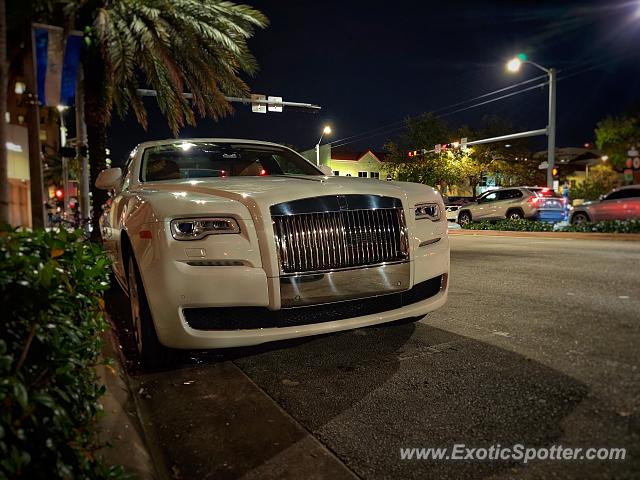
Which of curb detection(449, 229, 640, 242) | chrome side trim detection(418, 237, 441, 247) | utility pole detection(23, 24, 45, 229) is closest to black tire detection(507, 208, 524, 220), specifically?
curb detection(449, 229, 640, 242)

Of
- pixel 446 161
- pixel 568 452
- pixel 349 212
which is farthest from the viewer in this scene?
pixel 446 161

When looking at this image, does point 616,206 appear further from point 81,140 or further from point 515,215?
point 81,140

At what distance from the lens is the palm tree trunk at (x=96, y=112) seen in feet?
41.3

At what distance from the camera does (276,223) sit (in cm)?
310

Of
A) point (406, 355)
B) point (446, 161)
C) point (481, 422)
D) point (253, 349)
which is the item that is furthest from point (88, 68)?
point (446, 161)

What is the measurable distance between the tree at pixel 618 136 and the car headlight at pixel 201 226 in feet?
180

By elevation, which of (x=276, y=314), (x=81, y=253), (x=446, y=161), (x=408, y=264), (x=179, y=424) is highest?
(x=446, y=161)

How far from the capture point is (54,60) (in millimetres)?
11266

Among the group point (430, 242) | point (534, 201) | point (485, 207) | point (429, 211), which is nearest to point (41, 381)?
point (430, 242)

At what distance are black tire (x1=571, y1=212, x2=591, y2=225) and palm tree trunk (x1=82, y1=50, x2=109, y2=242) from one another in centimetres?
1627

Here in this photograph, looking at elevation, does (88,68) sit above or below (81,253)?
above

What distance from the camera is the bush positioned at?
4.71ft

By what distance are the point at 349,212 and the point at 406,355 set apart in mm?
1154

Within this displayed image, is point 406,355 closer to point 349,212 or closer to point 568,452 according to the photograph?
point 349,212
